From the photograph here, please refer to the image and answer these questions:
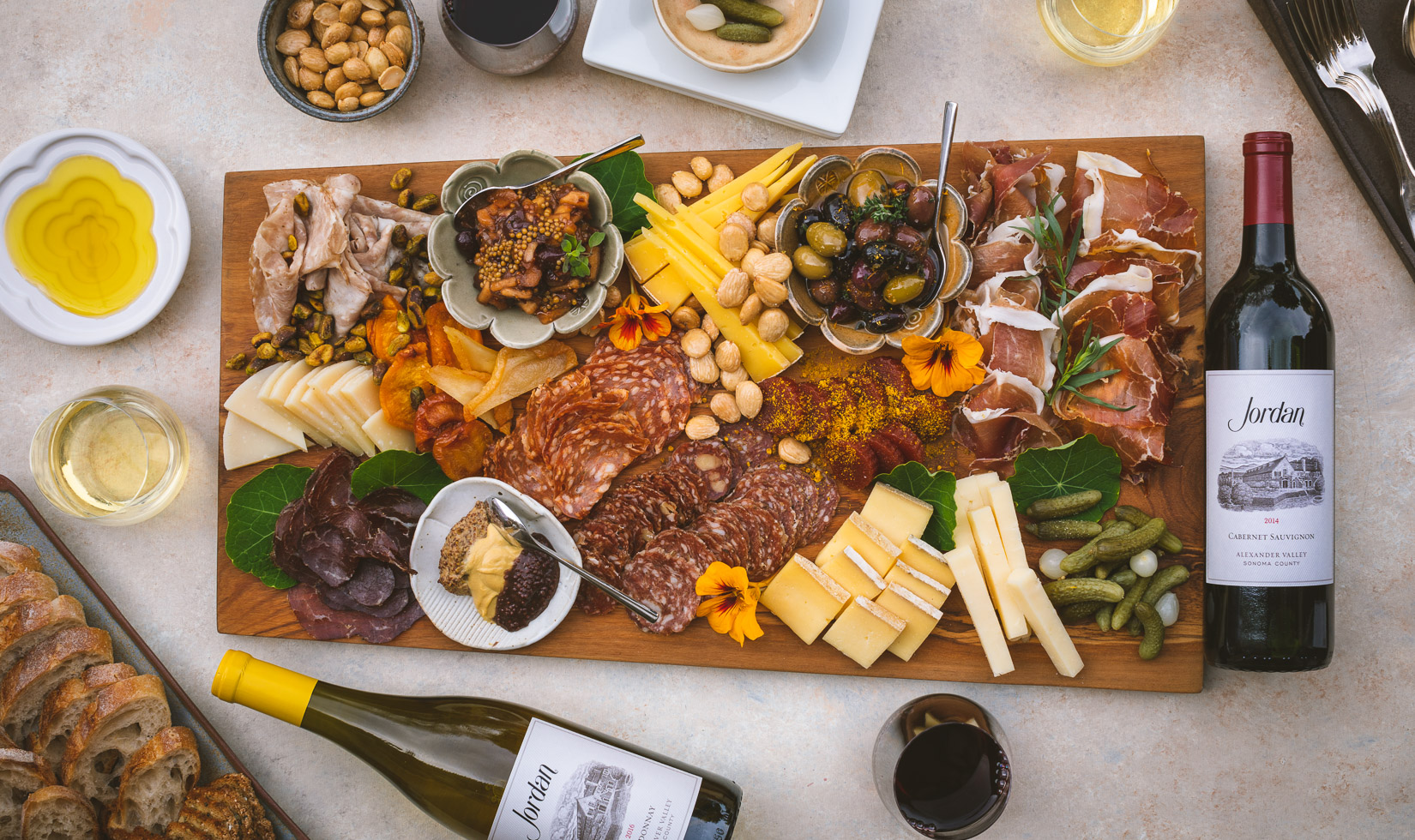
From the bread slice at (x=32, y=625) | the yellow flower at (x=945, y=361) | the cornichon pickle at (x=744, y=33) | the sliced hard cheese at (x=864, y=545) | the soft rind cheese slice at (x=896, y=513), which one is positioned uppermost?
the cornichon pickle at (x=744, y=33)

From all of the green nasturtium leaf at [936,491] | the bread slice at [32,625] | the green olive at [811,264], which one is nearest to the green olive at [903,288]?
the green olive at [811,264]

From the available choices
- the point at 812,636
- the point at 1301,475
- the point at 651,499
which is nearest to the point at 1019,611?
the point at 812,636

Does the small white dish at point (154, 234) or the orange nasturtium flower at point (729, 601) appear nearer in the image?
the orange nasturtium flower at point (729, 601)

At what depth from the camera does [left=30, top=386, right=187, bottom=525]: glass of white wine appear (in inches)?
57.4

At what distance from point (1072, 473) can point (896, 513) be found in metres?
0.30

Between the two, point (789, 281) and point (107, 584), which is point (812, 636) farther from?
point (107, 584)

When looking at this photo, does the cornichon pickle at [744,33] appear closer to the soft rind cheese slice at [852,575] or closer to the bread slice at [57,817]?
the soft rind cheese slice at [852,575]

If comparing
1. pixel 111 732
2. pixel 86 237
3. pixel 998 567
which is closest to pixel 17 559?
pixel 111 732

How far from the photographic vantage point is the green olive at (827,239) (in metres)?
1.30

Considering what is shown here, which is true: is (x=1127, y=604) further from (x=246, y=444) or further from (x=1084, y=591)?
(x=246, y=444)

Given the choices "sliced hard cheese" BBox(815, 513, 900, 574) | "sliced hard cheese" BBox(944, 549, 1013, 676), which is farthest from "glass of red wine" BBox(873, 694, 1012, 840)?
"sliced hard cheese" BBox(815, 513, 900, 574)

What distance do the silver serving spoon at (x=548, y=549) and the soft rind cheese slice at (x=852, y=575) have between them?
0.32 metres

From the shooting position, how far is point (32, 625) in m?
1.45

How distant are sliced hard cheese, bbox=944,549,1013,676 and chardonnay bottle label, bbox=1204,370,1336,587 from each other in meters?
0.36
